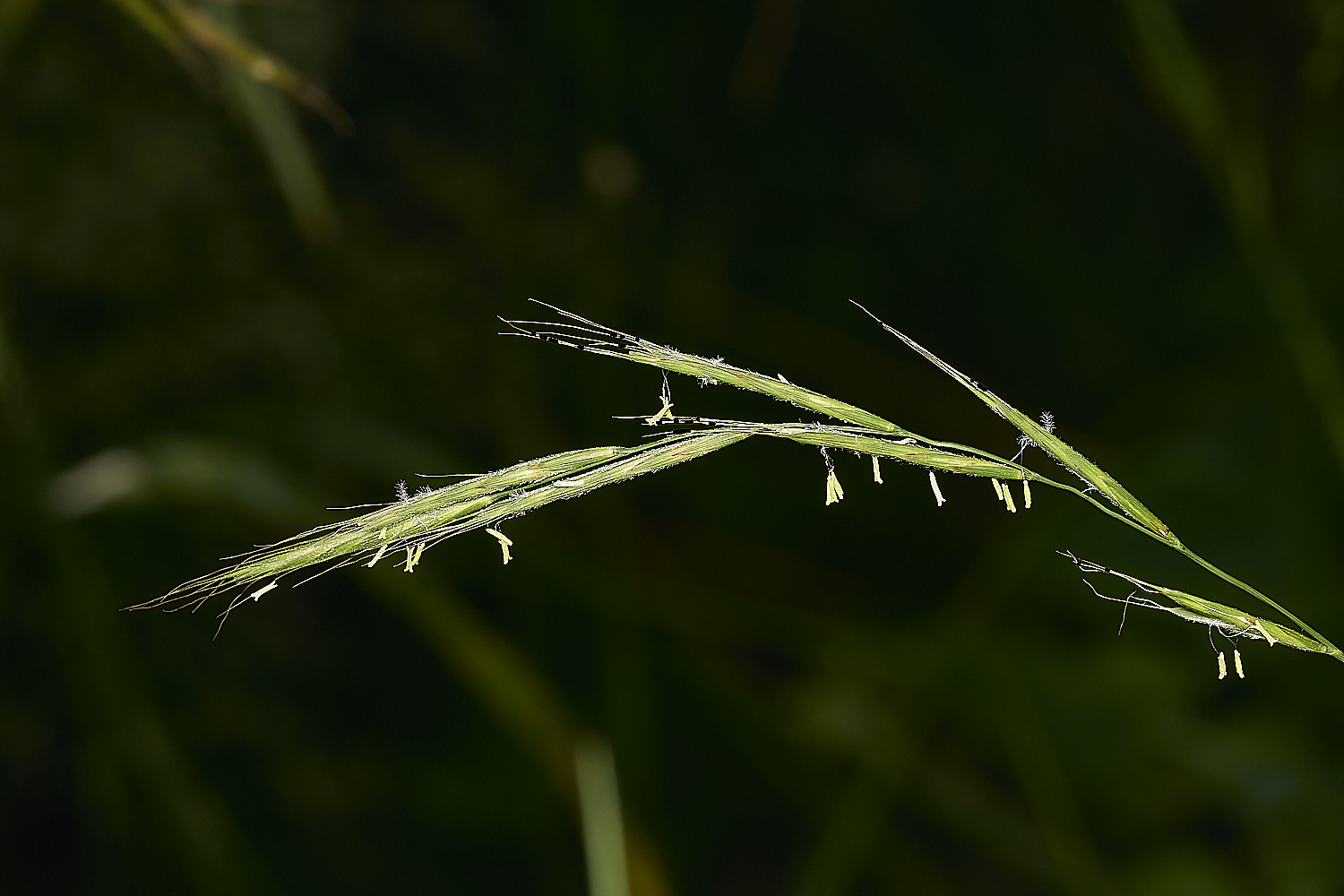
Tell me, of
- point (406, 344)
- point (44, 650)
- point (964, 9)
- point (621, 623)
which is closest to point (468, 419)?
point (406, 344)

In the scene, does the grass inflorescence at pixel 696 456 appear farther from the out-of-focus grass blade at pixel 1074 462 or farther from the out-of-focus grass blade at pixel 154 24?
the out-of-focus grass blade at pixel 154 24

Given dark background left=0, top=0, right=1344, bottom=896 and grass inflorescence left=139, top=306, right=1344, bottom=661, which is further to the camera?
dark background left=0, top=0, right=1344, bottom=896

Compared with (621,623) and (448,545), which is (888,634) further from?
(448,545)

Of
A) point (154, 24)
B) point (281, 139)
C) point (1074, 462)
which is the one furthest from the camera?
point (281, 139)

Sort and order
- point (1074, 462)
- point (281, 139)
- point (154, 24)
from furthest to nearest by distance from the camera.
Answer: point (281, 139), point (154, 24), point (1074, 462)

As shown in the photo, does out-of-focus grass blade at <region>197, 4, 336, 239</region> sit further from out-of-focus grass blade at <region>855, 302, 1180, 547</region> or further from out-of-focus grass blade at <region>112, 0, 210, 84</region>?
out-of-focus grass blade at <region>855, 302, 1180, 547</region>

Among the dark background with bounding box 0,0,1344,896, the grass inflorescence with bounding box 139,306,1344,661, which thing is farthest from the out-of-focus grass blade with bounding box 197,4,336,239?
the grass inflorescence with bounding box 139,306,1344,661

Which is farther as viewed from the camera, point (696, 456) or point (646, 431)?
point (646, 431)

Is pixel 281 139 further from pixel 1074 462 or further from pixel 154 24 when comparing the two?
pixel 1074 462

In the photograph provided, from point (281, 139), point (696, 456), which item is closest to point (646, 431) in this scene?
point (281, 139)
